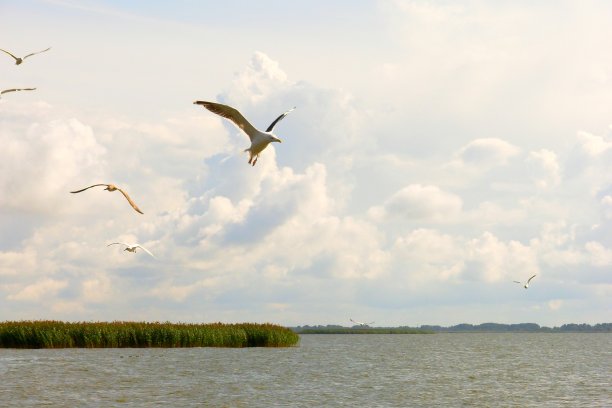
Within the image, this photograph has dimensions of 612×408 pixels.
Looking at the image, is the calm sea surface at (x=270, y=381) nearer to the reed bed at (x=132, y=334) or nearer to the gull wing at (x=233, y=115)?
the reed bed at (x=132, y=334)

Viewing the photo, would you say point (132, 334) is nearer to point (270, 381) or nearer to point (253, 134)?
point (270, 381)

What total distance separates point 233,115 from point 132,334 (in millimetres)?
43248

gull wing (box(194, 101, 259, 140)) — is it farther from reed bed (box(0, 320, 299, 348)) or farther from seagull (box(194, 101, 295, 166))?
reed bed (box(0, 320, 299, 348))

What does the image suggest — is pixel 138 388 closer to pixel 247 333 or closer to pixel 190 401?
pixel 190 401

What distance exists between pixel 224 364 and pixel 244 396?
52.8 feet

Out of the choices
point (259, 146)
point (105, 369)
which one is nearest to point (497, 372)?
point (105, 369)

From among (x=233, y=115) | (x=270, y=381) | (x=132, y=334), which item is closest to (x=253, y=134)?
(x=233, y=115)

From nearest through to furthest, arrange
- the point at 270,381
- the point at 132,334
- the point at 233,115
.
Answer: the point at 233,115
the point at 270,381
the point at 132,334

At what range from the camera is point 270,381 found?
4128 centimetres

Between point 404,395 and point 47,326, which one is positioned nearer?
point 404,395

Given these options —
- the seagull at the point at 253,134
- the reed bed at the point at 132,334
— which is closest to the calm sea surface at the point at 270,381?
the reed bed at the point at 132,334

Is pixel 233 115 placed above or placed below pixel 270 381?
above

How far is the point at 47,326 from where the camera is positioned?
56.5 m

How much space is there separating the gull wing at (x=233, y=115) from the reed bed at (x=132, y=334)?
41.6m
